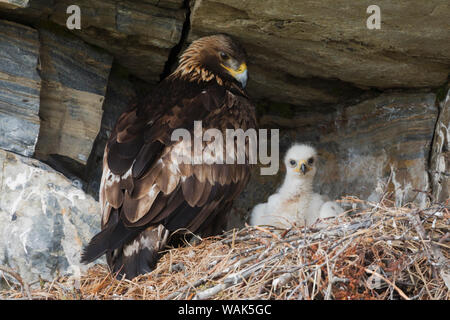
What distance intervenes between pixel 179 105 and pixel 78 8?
108cm

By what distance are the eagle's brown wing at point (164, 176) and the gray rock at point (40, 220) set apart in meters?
0.36

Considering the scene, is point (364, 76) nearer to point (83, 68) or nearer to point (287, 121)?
point (287, 121)

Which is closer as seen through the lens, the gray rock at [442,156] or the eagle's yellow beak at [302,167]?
the gray rock at [442,156]

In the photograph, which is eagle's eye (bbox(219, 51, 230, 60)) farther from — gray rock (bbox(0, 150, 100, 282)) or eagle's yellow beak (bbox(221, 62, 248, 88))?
gray rock (bbox(0, 150, 100, 282))

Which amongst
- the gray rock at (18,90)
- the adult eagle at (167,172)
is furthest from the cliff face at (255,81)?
the adult eagle at (167,172)

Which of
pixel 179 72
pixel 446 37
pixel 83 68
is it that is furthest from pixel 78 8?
pixel 446 37

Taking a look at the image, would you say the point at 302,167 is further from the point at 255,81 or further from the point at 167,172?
the point at 167,172

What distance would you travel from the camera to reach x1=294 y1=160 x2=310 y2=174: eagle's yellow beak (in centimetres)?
546

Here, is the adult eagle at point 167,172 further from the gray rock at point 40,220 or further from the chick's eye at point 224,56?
the gray rock at point 40,220

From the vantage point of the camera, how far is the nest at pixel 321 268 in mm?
3600

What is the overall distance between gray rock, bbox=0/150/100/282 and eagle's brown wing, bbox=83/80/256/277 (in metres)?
0.36

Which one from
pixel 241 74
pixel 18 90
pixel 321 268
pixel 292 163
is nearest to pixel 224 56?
pixel 241 74

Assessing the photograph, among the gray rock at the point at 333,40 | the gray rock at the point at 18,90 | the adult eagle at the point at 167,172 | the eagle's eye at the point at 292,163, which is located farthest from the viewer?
the eagle's eye at the point at 292,163

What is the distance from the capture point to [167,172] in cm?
452
